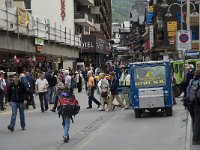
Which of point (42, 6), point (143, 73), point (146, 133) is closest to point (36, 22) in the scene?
point (143, 73)

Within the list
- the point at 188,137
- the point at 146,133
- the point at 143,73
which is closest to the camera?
the point at 188,137

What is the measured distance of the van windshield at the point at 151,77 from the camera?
66.2 feet

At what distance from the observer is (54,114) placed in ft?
74.3

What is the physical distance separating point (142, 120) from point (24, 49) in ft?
54.7

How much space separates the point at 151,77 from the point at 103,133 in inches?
206

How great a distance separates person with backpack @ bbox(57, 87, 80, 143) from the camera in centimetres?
1395

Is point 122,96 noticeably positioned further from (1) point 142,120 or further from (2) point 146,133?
(2) point 146,133

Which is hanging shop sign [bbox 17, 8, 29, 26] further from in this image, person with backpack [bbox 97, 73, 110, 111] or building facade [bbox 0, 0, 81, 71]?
person with backpack [bbox 97, 73, 110, 111]

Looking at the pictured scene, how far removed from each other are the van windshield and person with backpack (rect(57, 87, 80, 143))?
6.28 metres

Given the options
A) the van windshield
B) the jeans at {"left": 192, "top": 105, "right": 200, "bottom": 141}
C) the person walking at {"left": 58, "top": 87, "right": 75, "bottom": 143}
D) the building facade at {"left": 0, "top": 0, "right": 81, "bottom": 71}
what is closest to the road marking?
the person walking at {"left": 58, "top": 87, "right": 75, "bottom": 143}

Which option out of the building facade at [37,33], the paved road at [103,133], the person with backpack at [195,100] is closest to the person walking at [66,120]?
the paved road at [103,133]

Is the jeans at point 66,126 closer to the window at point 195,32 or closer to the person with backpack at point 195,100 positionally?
the person with backpack at point 195,100

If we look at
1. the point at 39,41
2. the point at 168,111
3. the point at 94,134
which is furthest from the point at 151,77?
the point at 39,41

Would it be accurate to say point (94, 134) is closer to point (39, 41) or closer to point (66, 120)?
point (66, 120)
